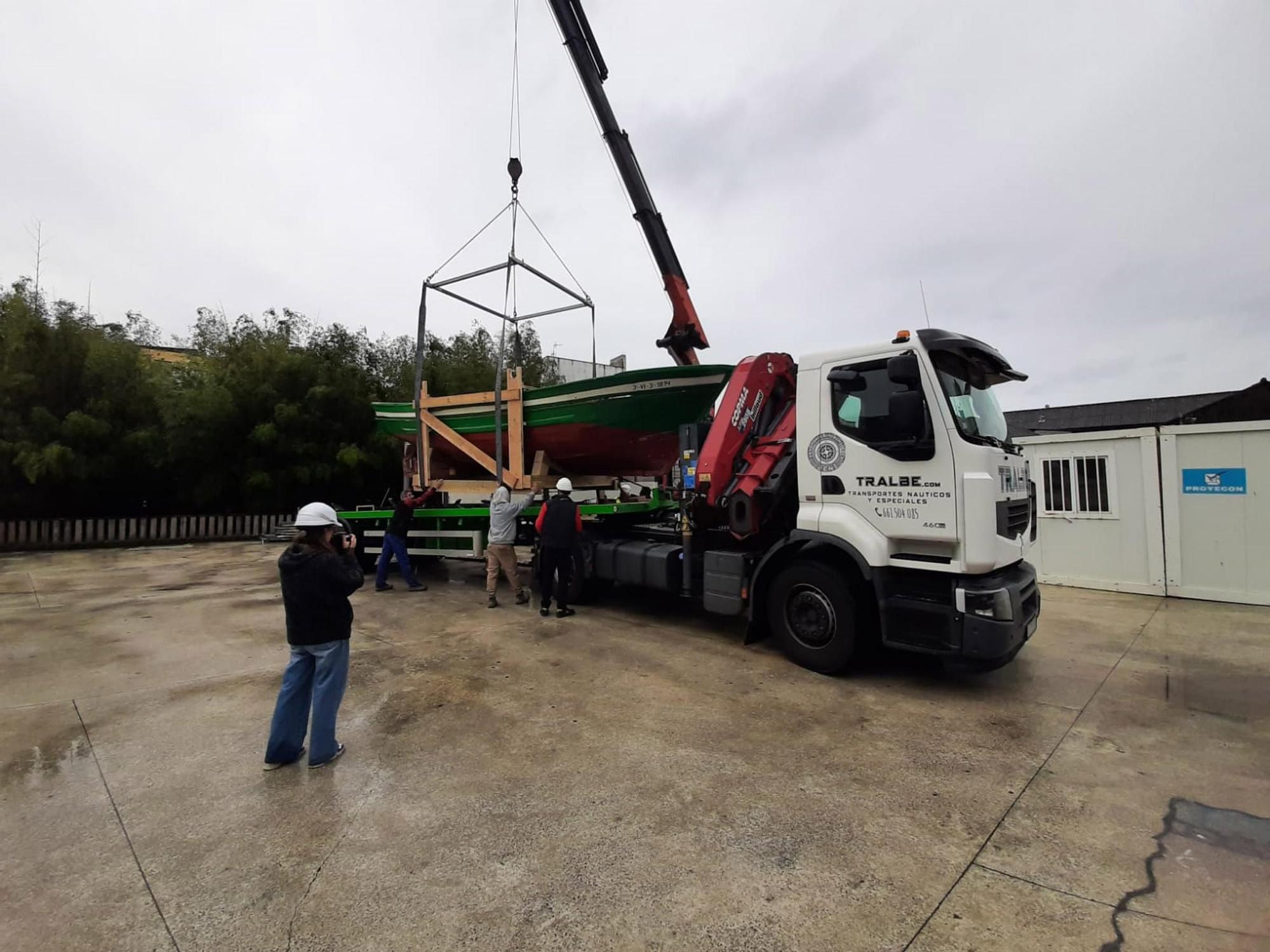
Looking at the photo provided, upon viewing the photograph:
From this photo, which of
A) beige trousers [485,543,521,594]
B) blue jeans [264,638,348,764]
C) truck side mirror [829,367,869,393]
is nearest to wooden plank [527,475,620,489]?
beige trousers [485,543,521,594]

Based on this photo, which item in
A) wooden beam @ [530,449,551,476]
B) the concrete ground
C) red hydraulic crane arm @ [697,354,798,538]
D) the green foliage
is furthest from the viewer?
the green foliage

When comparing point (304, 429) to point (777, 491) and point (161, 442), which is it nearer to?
point (161, 442)

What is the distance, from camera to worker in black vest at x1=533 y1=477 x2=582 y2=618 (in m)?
6.27

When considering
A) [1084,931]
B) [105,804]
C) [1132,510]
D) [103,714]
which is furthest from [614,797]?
[1132,510]

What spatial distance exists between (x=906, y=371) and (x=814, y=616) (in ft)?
6.09

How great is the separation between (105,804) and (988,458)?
501cm

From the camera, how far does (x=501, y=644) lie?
18.0 feet

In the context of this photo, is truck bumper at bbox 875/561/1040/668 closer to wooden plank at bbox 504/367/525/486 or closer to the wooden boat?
the wooden boat

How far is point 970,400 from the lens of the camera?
4.26 meters

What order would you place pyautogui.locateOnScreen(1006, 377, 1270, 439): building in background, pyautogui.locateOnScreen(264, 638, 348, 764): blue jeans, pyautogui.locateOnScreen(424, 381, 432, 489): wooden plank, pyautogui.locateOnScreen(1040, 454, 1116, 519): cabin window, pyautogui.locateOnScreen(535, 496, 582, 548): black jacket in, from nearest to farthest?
1. pyautogui.locateOnScreen(264, 638, 348, 764): blue jeans
2. pyautogui.locateOnScreen(535, 496, 582, 548): black jacket
3. pyautogui.locateOnScreen(1040, 454, 1116, 519): cabin window
4. pyautogui.locateOnScreen(424, 381, 432, 489): wooden plank
5. pyautogui.locateOnScreen(1006, 377, 1270, 439): building in background

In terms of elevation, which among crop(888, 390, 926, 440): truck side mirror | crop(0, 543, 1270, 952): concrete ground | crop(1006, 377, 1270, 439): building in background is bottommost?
crop(0, 543, 1270, 952): concrete ground

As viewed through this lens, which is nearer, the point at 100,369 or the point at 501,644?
the point at 501,644

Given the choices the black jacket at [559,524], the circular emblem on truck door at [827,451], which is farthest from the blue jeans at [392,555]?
the circular emblem on truck door at [827,451]

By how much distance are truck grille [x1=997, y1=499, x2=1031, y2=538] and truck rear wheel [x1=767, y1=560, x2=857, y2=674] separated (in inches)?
41.6
